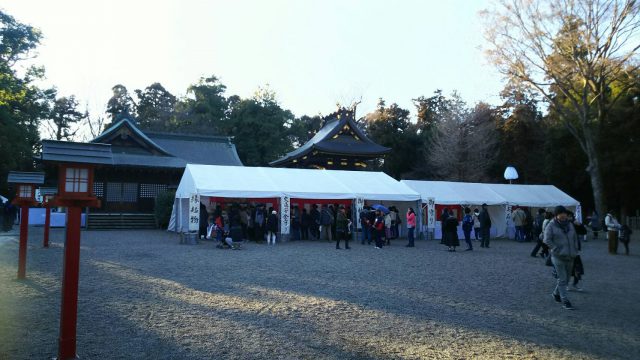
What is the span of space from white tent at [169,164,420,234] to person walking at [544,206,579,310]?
11.0 m

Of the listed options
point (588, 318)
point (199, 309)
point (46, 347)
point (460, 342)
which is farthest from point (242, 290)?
point (588, 318)

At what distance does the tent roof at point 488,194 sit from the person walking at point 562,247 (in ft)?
40.9

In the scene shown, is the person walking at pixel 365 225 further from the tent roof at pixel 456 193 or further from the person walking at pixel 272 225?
the tent roof at pixel 456 193

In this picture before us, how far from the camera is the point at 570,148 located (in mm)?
28031

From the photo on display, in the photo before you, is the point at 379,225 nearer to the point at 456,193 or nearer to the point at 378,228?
the point at 378,228

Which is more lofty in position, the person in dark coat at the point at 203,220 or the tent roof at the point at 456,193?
the tent roof at the point at 456,193

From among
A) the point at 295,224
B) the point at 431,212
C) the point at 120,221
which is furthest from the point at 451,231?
the point at 120,221

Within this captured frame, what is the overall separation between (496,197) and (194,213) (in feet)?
43.9

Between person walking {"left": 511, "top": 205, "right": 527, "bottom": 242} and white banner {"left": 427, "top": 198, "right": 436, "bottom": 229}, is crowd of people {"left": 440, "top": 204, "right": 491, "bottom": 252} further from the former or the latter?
person walking {"left": 511, "top": 205, "right": 527, "bottom": 242}

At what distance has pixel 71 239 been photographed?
431cm

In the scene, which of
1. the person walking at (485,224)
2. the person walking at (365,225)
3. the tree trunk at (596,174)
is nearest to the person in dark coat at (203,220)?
the person walking at (365,225)

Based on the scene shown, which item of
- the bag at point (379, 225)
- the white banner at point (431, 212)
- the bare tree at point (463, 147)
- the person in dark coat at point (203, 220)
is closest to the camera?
the bag at point (379, 225)

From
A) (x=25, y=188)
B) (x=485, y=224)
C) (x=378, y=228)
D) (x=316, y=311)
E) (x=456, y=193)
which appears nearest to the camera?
(x=316, y=311)

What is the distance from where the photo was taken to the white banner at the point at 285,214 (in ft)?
54.5
